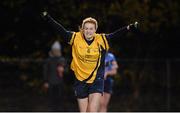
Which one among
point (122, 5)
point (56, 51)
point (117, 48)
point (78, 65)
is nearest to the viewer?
point (78, 65)

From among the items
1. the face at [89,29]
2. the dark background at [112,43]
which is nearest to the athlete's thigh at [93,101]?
the face at [89,29]

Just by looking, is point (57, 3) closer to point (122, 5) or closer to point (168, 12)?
point (122, 5)

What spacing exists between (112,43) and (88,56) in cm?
1429

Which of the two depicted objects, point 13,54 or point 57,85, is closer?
point 57,85

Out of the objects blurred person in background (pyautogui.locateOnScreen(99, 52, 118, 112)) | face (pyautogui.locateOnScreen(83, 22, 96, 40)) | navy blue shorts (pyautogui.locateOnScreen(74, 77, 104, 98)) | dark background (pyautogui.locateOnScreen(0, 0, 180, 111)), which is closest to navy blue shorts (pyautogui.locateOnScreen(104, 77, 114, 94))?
blurred person in background (pyautogui.locateOnScreen(99, 52, 118, 112))

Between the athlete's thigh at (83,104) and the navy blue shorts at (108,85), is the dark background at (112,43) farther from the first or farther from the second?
the athlete's thigh at (83,104)

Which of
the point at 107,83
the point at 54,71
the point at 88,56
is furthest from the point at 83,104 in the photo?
the point at 54,71

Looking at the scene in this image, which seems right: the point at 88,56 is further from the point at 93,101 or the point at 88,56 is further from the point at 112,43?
the point at 112,43

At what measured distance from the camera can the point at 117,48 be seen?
25594 millimetres

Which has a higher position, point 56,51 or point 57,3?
point 57,3

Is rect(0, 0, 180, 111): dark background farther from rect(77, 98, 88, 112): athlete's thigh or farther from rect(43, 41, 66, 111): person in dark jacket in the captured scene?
rect(77, 98, 88, 112): athlete's thigh

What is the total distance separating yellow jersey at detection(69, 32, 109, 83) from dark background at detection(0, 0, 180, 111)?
11.3 metres

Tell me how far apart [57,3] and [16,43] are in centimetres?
252

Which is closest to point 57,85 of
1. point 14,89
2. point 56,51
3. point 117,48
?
point 56,51
